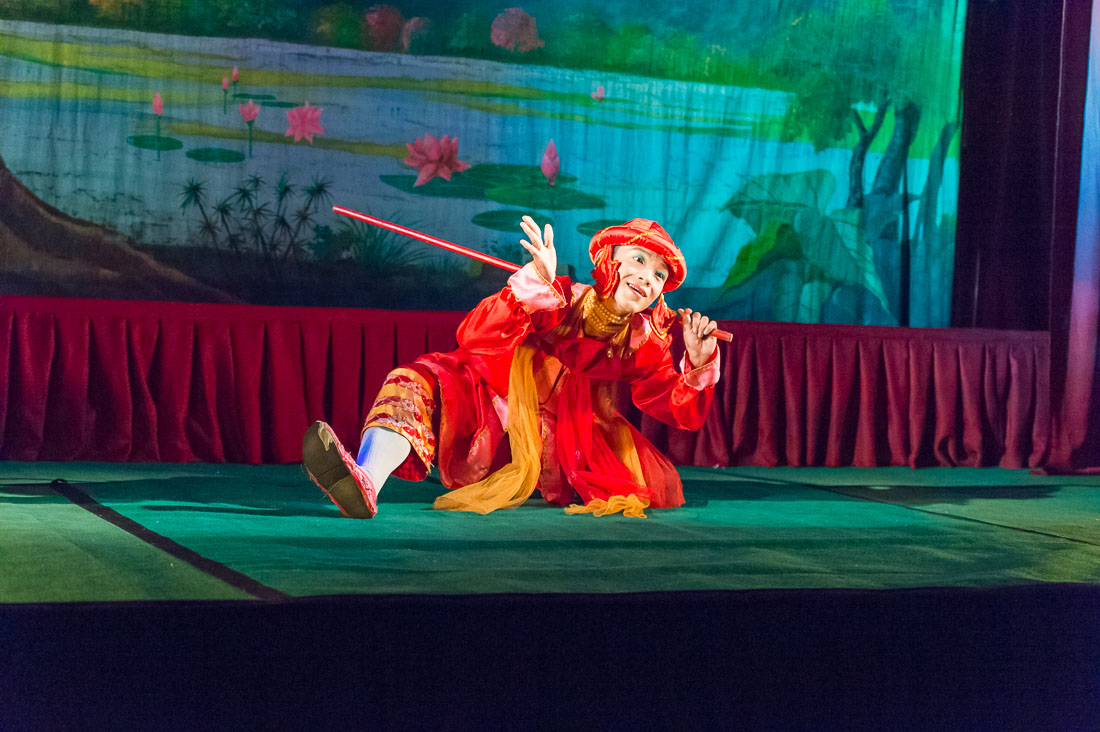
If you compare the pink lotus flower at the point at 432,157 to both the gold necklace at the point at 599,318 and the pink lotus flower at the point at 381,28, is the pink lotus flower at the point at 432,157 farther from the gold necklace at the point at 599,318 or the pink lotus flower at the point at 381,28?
the gold necklace at the point at 599,318

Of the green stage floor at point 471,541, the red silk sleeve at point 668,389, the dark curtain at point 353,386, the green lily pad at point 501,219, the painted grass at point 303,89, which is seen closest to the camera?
the green stage floor at point 471,541

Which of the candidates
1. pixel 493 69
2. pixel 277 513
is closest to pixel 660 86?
pixel 493 69

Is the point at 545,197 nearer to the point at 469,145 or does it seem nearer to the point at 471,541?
the point at 469,145

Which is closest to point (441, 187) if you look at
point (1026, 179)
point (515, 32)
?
point (515, 32)

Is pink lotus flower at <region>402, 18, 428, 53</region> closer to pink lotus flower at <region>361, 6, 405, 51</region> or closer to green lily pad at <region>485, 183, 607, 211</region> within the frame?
pink lotus flower at <region>361, 6, 405, 51</region>

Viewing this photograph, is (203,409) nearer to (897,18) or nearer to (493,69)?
(493,69)

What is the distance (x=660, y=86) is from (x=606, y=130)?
1.00 feet

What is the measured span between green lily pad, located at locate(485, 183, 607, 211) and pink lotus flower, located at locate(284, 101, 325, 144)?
707 millimetres

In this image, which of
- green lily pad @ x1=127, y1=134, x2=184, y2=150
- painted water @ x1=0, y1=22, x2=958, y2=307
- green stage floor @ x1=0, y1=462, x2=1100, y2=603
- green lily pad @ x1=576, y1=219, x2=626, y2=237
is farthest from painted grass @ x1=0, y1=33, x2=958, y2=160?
green stage floor @ x1=0, y1=462, x2=1100, y2=603

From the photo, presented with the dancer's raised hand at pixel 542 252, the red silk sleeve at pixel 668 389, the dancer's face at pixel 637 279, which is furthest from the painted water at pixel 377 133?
the dancer's raised hand at pixel 542 252

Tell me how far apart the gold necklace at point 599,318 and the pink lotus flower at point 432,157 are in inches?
67.9

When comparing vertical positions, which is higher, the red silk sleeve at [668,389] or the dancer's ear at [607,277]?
the dancer's ear at [607,277]

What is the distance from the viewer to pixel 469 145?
4.16 m

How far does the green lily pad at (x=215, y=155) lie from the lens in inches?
154
